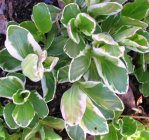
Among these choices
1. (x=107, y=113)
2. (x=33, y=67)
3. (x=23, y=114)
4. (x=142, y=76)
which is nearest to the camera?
(x=33, y=67)

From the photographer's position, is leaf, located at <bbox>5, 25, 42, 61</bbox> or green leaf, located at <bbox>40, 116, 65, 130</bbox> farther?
green leaf, located at <bbox>40, 116, 65, 130</bbox>

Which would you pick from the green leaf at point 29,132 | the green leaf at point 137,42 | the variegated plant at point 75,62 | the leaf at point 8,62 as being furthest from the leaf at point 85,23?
the green leaf at point 29,132

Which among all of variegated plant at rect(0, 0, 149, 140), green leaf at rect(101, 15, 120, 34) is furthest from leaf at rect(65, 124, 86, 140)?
green leaf at rect(101, 15, 120, 34)

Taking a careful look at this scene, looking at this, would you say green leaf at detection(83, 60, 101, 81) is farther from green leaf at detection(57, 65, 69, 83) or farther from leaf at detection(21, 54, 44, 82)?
leaf at detection(21, 54, 44, 82)

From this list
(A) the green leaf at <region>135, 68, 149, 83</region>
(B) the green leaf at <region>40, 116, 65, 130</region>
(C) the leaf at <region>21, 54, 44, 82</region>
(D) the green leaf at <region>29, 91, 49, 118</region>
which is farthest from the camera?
(A) the green leaf at <region>135, 68, 149, 83</region>

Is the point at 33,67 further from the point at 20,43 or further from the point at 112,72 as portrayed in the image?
the point at 112,72

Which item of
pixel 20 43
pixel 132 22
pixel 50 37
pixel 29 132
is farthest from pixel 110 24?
pixel 29 132

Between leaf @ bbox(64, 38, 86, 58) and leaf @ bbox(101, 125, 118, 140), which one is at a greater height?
leaf @ bbox(64, 38, 86, 58)

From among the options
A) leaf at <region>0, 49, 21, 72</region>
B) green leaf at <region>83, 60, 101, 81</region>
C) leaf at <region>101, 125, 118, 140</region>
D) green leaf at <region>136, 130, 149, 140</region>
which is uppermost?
leaf at <region>0, 49, 21, 72</region>
